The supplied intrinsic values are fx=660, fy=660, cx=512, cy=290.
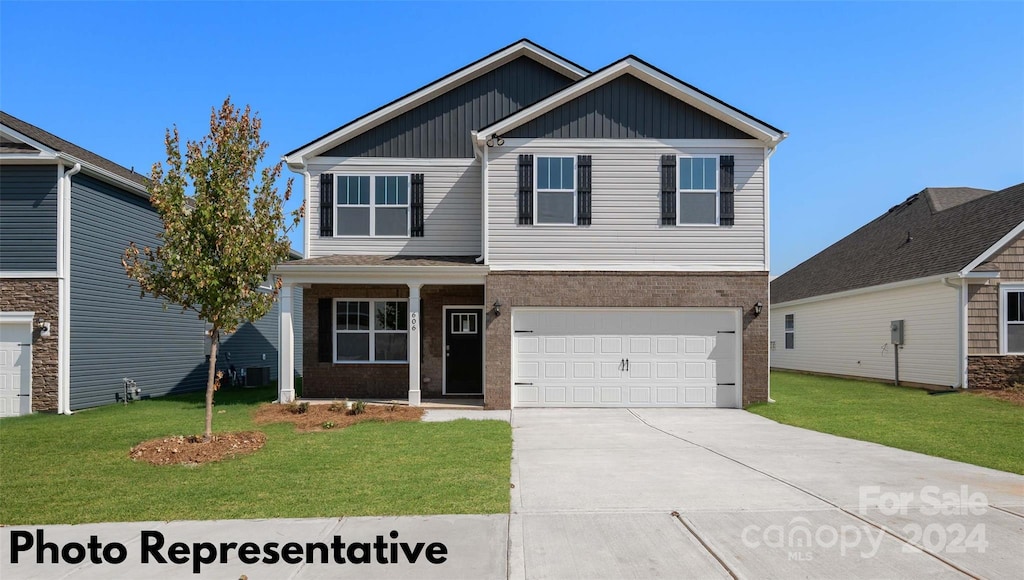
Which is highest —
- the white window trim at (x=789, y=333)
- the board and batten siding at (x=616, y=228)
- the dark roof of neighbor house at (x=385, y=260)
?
the board and batten siding at (x=616, y=228)

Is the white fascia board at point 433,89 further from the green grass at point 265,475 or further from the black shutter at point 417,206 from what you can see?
the green grass at point 265,475

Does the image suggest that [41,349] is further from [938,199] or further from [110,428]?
[938,199]

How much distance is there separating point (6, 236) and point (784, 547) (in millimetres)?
16417

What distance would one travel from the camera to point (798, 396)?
55.5 ft

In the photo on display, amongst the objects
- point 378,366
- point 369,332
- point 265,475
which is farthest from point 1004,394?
point 265,475

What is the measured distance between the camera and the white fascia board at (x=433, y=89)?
52.9 feet

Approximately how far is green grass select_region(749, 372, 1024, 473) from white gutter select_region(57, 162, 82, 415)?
49.3 feet

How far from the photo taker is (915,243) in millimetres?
20984

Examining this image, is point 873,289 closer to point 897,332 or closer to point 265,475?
point 897,332

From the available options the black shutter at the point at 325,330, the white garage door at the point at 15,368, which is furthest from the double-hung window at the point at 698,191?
the white garage door at the point at 15,368

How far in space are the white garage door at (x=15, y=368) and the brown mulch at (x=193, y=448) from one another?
6.74 meters

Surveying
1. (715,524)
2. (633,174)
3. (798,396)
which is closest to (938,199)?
(798,396)

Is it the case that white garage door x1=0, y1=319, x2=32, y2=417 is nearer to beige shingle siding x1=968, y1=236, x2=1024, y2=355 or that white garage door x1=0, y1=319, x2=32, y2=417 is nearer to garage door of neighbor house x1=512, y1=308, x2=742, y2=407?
garage door of neighbor house x1=512, y1=308, x2=742, y2=407

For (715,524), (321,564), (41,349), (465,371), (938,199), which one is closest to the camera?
(321,564)
